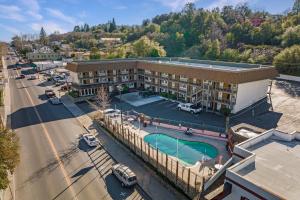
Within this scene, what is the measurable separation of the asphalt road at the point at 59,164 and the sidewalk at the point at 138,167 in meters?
1.01

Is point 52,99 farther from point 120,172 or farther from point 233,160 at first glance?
point 233,160

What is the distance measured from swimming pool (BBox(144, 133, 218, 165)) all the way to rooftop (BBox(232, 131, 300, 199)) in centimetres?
973

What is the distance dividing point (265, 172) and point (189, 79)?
32.0 meters

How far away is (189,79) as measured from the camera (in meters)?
45.9

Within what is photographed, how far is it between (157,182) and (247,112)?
2601cm

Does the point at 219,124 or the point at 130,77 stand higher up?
the point at 130,77

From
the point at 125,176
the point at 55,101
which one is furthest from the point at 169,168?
the point at 55,101

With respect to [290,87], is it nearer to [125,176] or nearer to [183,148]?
[183,148]

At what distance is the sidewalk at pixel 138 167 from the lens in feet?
68.3

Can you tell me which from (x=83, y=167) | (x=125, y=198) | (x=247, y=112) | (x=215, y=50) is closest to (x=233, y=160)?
(x=125, y=198)

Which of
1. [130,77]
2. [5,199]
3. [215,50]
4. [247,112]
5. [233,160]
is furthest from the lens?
[215,50]

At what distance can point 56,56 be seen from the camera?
121 meters

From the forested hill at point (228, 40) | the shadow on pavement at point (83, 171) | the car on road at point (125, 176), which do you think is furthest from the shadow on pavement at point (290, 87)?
the shadow on pavement at point (83, 171)

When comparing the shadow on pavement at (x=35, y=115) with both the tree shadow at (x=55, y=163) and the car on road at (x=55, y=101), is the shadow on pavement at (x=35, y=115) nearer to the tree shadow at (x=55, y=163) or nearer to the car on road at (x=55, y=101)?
the car on road at (x=55, y=101)
